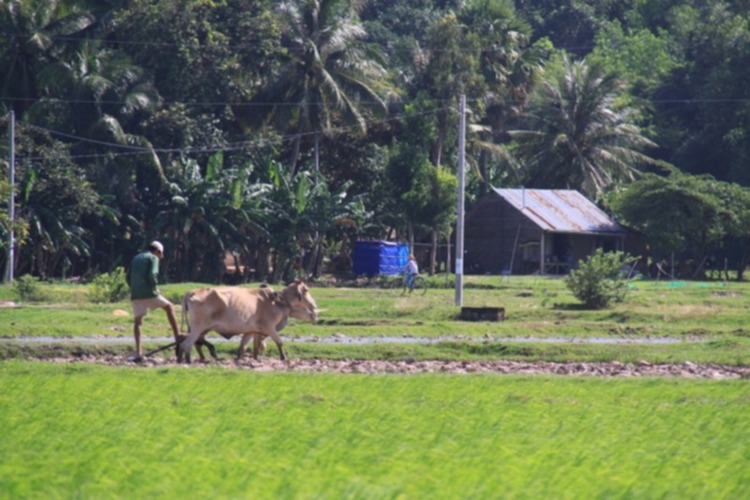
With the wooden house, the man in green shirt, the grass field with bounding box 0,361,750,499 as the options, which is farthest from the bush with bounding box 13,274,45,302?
the wooden house

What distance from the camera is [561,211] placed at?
55.2 m

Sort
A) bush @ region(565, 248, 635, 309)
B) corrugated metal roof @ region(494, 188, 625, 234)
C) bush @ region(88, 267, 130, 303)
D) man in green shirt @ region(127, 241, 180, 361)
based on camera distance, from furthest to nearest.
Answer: corrugated metal roof @ region(494, 188, 625, 234) < bush @ region(88, 267, 130, 303) < bush @ region(565, 248, 635, 309) < man in green shirt @ region(127, 241, 180, 361)

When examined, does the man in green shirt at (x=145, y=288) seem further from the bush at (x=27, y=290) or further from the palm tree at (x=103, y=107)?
the palm tree at (x=103, y=107)

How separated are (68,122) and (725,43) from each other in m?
33.7

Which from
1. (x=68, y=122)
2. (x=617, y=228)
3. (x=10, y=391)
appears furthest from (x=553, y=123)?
(x=10, y=391)

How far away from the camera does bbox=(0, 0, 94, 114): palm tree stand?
143ft

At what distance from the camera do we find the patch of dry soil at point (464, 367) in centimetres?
1759

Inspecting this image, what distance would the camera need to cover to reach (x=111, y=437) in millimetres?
9773

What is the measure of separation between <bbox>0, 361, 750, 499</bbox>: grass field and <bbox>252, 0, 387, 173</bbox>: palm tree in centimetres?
3341

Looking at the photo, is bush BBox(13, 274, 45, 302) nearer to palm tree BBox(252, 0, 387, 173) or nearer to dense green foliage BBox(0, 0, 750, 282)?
dense green foliage BBox(0, 0, 750, 282)

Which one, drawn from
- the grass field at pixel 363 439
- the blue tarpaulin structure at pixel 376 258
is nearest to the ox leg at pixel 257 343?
the grass field at pixel 363 439

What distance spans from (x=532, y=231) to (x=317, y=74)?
41.4ft

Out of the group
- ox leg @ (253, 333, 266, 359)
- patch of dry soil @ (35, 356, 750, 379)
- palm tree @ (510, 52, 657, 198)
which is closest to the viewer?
patch of dry soil @ (35, 356, 750, 379)

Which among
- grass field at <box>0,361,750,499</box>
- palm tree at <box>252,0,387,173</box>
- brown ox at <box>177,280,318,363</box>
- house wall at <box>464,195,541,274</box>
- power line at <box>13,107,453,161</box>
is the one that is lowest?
grass field at <box>0,361,750,499</box>
